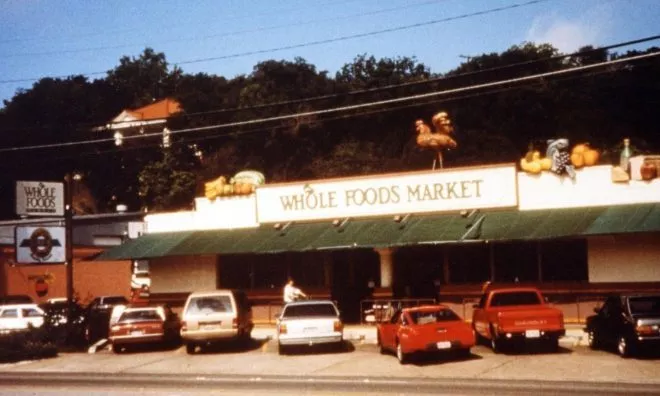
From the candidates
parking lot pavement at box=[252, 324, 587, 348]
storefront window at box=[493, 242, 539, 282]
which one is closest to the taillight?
parking lot pavement at box=[252, 324, 587, 348]

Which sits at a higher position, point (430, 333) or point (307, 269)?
point (307, 269)

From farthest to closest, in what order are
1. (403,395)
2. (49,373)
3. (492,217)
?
(492,217), (49,373), (403,395)

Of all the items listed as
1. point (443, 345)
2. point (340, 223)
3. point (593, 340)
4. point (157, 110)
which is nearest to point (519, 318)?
point (443, 345)

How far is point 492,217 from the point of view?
26594 millimetres

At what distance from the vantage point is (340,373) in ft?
62.4

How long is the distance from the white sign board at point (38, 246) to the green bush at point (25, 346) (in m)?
3.01

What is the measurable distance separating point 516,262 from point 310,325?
8151mm

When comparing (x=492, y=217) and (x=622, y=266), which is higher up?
(x=492, y=217)

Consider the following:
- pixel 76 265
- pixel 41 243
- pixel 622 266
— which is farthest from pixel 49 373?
pixel 76 265

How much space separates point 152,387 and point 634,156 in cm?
1658

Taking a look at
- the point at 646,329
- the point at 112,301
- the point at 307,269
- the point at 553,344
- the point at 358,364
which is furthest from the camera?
the point at 112,301

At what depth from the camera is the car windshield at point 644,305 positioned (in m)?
18.8

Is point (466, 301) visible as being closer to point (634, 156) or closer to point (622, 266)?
point (622, 266)

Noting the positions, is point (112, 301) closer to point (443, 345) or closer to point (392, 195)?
point (392, 195)
